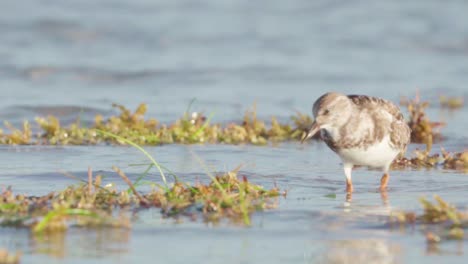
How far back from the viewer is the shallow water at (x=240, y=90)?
514cm

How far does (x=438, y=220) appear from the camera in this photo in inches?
215

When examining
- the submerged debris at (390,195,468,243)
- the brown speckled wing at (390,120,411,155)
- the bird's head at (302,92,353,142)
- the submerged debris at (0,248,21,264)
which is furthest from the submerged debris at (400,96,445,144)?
Answer: the submerged debris at (0,248,21,264)

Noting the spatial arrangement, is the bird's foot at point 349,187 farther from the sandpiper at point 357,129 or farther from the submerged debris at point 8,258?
the submerged debris at point 8,258

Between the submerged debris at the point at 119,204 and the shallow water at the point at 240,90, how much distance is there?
0.11m

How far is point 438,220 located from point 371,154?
153 cm

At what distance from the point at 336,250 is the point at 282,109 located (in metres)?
6.32

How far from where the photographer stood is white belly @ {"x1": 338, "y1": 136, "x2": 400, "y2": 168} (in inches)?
272

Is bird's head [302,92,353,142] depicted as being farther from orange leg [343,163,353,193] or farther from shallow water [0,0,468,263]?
shallow water [0,0,468,263]

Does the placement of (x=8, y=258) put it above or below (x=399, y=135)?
below

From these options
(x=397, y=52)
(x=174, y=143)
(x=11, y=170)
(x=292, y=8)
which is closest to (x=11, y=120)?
(x=174, y=143)

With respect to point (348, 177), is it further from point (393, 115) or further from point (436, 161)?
point (436, 161)

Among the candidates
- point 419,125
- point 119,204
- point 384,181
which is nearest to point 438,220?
point 384,181

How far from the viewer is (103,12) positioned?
57.6 ft

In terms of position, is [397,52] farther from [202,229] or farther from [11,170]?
[202,229]
